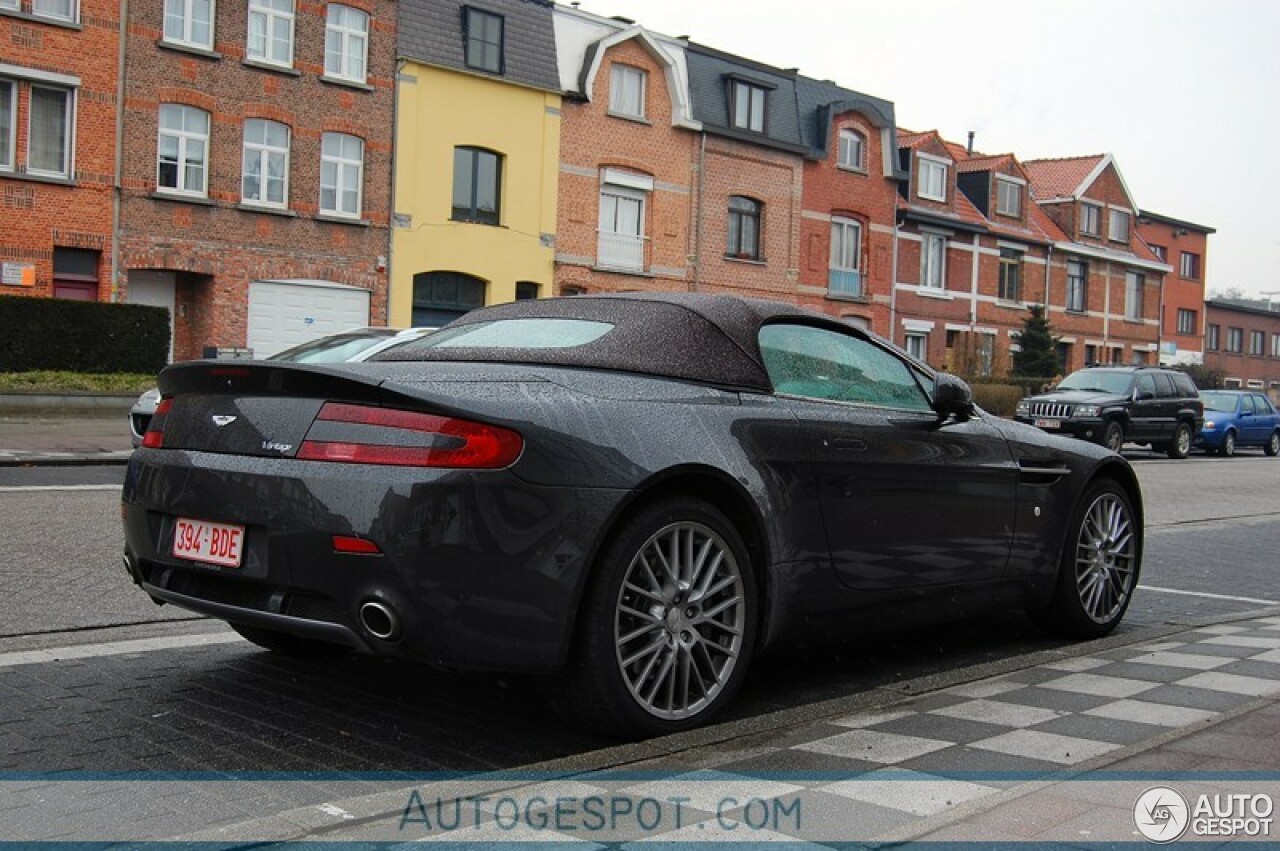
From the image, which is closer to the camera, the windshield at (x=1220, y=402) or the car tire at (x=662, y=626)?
the car tire at (x=662, y=626)

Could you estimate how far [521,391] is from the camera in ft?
14.2

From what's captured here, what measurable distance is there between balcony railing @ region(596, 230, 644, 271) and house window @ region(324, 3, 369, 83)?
7637 millimetres

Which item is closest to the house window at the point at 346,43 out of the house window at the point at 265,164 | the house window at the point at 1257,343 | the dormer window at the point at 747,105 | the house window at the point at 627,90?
the house window at the point at 265,164

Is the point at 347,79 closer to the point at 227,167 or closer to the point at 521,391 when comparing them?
the point at 227,167

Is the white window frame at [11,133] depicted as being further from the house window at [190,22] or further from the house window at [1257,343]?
the house window at [1257,343]

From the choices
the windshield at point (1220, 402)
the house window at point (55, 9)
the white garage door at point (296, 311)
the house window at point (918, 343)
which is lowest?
the windshield at point (1220, 402)

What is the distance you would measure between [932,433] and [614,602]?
6.63ft

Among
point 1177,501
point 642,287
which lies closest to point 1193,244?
point 642,287

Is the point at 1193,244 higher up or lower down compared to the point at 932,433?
higher up

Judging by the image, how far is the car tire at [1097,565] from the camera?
6.45 meters

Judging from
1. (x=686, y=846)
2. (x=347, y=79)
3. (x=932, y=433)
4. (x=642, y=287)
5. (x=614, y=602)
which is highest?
(x=347, y=79)

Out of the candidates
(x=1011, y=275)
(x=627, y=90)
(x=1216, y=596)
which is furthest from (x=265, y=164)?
(x=1011, y=275)

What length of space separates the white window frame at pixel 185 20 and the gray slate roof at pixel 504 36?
4237 mm

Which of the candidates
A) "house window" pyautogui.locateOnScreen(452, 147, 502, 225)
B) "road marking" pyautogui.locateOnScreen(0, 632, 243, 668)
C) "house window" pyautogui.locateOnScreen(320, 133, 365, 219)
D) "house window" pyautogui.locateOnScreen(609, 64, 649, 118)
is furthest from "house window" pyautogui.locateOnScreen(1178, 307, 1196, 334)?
"road marking" pyautogui.locateOnScreen(0, 632, 243, 668)
